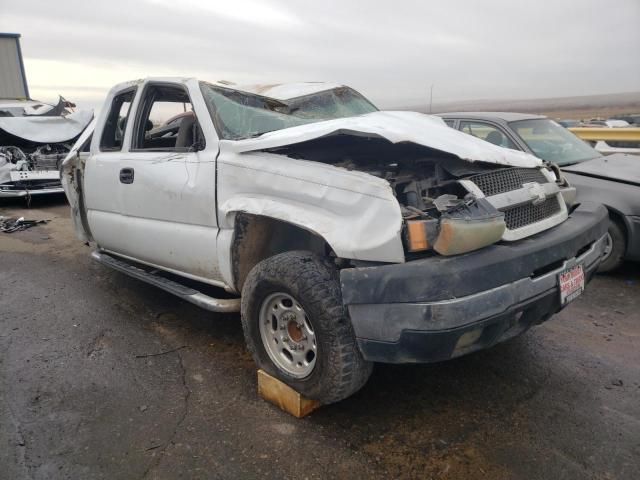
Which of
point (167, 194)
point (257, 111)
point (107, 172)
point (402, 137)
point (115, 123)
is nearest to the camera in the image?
point (402, 137)

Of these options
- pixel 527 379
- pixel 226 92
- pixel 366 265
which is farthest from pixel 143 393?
pixel 527 379

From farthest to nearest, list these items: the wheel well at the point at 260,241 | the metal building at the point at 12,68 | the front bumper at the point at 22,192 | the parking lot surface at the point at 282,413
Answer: the metal building at the point at 12,68
the front bumper at the point at 22,192
the wheel well at the point at 260,241
the parking lot surface at the point at 282,413

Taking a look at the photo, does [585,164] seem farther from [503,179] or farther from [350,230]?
[350,230]

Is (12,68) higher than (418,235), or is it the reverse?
(12,68)

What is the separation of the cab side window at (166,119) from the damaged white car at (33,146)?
5738 mm

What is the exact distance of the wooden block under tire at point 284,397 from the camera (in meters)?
2.61

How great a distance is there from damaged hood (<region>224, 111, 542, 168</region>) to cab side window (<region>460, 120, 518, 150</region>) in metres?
2.13

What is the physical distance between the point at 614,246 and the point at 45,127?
9.99 meters

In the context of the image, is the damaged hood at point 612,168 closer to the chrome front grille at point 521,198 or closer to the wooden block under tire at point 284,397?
the chrome front grille at point 521,198

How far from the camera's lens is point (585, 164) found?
16.7ft

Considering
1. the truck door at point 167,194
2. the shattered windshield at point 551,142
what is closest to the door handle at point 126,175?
the truck door at point 167,194

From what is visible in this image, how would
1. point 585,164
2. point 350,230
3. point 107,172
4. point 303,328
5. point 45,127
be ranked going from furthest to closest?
point 45,127, point 585,164, point 107,172, point 303,328, point 350,230

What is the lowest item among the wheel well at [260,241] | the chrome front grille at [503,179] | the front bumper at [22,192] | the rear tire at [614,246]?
the front bumper at [22,192]

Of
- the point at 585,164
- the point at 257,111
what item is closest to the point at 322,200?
the point at 257,111
